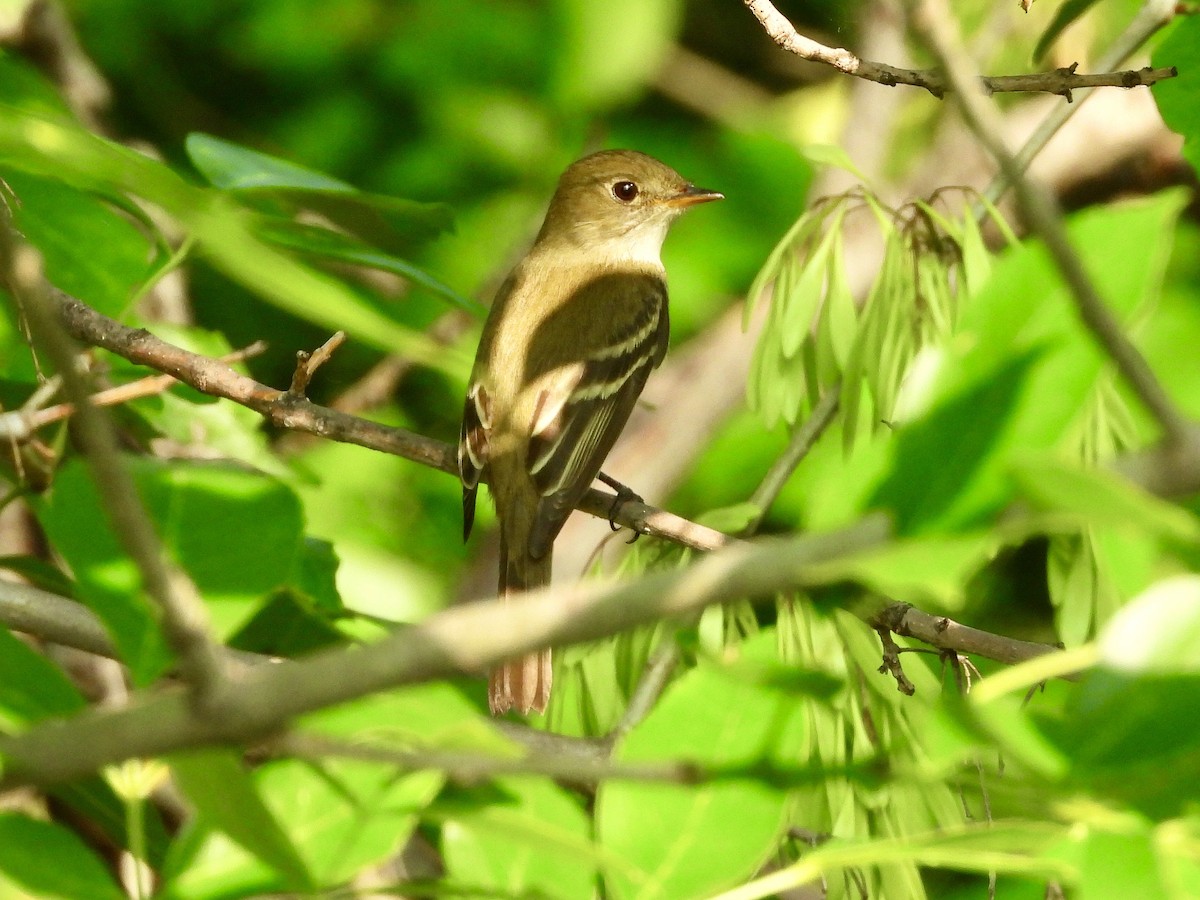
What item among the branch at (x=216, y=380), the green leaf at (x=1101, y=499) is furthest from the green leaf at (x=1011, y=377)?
the branch at (x=216, y=380)

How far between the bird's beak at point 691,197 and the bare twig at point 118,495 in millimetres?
4068

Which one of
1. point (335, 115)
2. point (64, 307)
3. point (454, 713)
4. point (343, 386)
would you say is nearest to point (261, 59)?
point (335, 115)

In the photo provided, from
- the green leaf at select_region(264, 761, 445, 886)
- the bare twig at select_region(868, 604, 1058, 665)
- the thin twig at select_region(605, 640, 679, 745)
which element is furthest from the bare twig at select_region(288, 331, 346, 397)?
the green leaf at select_region(264, 761, 445, 886)

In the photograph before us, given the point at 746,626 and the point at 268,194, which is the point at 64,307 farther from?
the point at 746,626

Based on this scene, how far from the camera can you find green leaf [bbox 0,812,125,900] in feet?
3.76

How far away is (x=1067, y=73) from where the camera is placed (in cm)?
234

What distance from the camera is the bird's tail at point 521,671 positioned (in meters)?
3.27

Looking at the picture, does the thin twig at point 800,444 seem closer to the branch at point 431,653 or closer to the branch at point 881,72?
the branch at point 881,72

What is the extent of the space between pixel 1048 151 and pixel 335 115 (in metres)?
2.88

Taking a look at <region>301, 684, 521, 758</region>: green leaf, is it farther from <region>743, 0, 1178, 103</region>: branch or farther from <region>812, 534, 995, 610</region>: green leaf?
<region>743, 0, 1178, 103</region>: branch

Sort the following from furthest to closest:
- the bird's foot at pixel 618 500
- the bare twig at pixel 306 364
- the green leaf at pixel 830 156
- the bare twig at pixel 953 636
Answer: the bird's foot at pixel 618 500 → the green leaf at pixel 830 156 → the bare twig at pixel 306 364 → the bare twig at pixel 953 636

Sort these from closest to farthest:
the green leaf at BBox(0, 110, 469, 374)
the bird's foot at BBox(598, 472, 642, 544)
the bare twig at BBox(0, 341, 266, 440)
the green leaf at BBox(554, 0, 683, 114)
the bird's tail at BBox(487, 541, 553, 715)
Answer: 1. the green leaf at BBox(0, 110, 469, 374)
2. the bare twig at BBox(0, 341, 266, 440)
3. the bird's foot at BBox(598, 472, 642, 544)
4. the bird's tail at BBox(487, 541, 553, 715)
5. the green leaf at BBox(554, 0, 683, 114)

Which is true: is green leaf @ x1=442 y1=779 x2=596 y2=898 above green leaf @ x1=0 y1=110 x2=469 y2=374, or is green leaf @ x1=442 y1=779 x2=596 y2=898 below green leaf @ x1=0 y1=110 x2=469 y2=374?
below

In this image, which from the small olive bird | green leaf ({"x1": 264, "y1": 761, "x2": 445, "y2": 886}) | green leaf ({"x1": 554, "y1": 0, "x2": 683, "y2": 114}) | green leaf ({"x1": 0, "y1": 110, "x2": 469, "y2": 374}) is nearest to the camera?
green leaf ({"x1": 0, "y1": 110, "x2": 469, "y2": 374})
